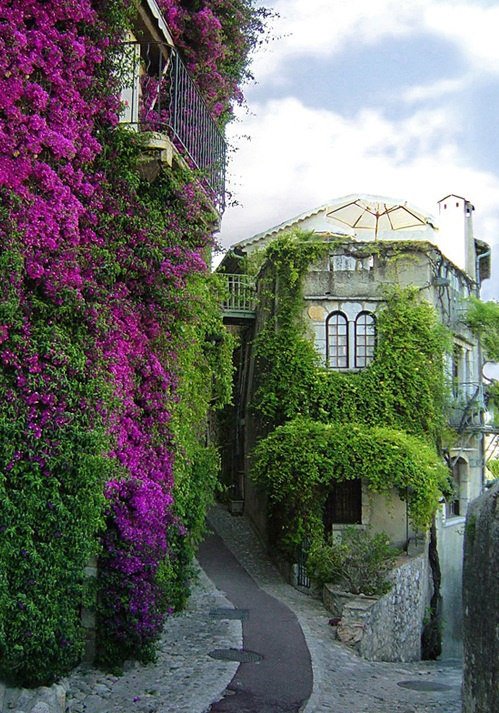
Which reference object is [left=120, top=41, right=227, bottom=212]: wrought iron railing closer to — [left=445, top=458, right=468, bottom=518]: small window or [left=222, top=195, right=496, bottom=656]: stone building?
[left=222, top=195, right=496, bottom=656]: stone building

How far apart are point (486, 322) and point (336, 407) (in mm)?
5747

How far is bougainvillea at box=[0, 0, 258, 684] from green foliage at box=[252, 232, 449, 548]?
6793 millimetres

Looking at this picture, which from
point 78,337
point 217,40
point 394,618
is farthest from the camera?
point 394,618

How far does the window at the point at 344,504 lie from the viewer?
63.5 ft

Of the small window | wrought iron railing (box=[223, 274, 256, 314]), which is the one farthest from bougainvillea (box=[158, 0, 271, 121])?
the small window

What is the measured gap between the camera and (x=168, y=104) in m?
11.7

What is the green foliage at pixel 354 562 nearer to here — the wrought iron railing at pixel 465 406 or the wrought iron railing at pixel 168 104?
the wrought iron railing at pixel 465 406

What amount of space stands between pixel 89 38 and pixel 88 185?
185 centimetres

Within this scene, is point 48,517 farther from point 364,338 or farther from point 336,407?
point 364,338

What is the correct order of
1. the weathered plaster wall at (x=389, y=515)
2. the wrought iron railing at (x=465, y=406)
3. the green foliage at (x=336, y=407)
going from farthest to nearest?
the wrought iron railing at (x=465, y=406)
the weathered plaster wall at (x=389, y=515)
the green foliage at (x=336, y=407)

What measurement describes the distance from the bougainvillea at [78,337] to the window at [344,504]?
8.74m

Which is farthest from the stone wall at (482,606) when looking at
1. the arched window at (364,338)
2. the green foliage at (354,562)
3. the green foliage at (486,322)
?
the green foliage at (486,322)

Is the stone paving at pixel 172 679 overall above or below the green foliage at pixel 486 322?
below

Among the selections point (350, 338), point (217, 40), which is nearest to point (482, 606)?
point (217, 40)
